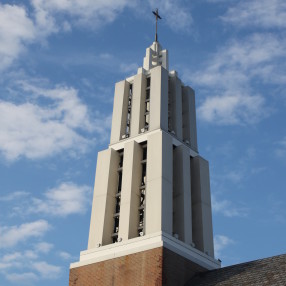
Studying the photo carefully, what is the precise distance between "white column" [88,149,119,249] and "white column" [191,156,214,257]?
4.79m

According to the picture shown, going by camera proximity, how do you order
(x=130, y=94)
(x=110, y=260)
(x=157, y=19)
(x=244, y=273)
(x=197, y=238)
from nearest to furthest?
1. (x=244, y=273)
2. (x=110, y=260)
3. (x=197, y=238)
4. (x=130, y=94)
5. (x=157, y=19)

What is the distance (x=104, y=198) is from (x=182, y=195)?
4582mm

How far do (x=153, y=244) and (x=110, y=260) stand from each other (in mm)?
2761

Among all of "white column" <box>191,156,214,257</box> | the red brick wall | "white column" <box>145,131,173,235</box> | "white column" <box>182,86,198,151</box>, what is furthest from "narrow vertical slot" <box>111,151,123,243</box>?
"white column" <box>182,86,198,151</box>

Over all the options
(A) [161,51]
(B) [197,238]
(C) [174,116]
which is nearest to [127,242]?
(B) [197,238]

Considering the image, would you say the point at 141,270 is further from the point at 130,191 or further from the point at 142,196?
the point at 142,196

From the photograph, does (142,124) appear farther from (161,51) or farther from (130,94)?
(161,51)

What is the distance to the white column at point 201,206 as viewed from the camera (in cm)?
3234

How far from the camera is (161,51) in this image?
4144 centimetres

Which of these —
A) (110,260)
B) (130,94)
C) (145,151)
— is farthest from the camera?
(130,94)

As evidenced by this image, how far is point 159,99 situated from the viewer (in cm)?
3578

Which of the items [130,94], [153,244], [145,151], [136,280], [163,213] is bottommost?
[136,280]

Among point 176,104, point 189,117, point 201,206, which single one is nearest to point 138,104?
point 176,104

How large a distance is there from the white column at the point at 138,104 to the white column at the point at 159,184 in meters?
2.00
